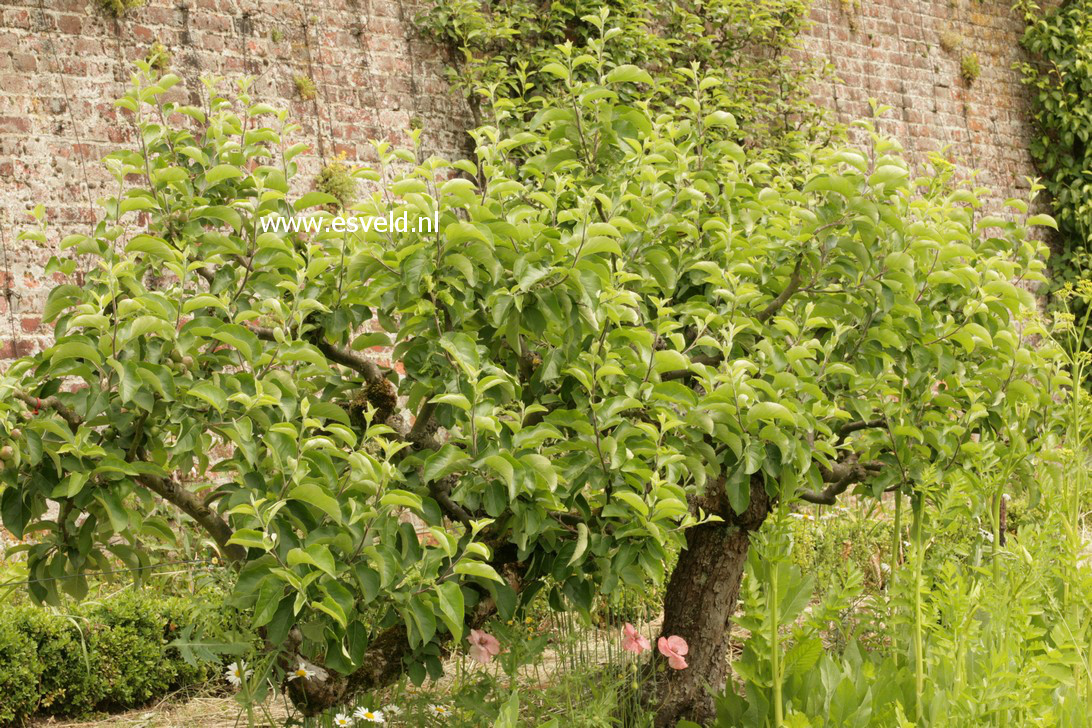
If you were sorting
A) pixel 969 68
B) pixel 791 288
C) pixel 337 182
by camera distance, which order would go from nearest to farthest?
pixel 791 288 < pixel 337 182 < pixel 969 68

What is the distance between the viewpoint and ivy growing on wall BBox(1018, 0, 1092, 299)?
937 centimetres

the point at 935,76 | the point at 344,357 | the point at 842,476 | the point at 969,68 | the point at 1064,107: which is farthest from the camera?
the point at 1064,107

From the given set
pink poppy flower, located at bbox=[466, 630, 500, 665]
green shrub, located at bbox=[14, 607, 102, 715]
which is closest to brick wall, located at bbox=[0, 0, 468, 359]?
green shrub, located at bbox=[14, 607, 102, 715]

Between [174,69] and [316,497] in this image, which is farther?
[174,69]

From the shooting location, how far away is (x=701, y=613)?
3.04m

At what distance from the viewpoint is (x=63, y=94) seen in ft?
16.2

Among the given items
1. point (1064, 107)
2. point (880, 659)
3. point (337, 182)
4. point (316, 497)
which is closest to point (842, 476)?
point (880, 659)

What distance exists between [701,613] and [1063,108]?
331 inches

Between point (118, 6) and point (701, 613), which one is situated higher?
point (118, 6)

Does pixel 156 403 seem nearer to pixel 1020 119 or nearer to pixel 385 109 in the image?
pixel 385 109

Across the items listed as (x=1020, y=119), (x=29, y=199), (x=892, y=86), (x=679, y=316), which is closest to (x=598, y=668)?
(x=679, y=316)

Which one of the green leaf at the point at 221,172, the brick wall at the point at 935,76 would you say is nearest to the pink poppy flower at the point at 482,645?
the green leaf at the point at 221,172

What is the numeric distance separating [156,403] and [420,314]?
22.0 inches

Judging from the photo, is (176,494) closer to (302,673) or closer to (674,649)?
(302,673)
